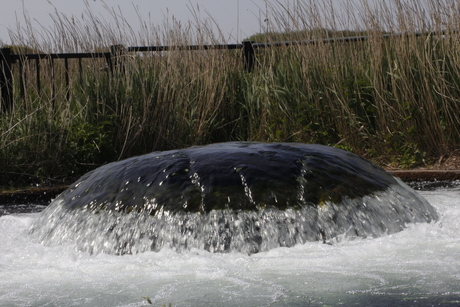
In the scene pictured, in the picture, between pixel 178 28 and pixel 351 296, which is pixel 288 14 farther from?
pixel 351 296

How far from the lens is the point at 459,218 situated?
4441mm

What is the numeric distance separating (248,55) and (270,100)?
147 centimetres

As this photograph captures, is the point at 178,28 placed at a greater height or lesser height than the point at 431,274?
greater

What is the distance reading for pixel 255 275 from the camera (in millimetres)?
3330

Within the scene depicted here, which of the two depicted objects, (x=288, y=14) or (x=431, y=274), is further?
(x=288, y=14)

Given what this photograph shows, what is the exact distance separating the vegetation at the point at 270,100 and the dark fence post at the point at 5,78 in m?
0.13

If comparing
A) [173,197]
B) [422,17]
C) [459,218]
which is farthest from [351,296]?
[422,17]

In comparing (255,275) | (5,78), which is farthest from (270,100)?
(255,275)

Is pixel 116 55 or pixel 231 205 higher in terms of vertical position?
pixel 116 55

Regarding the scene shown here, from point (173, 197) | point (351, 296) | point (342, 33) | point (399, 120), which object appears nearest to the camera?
point (351, 296)

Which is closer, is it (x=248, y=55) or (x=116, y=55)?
(x=116, y=55)

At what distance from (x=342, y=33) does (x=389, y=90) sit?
0.97 m

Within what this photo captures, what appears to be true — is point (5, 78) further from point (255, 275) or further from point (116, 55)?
point (255, 275)

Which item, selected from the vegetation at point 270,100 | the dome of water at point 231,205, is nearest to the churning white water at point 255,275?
the dome of water at point 231,205
